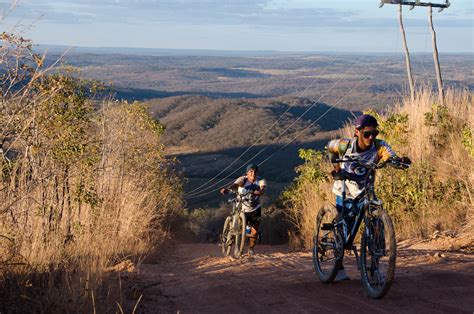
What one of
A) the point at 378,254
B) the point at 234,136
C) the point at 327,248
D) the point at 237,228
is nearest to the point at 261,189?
the point at 237,228

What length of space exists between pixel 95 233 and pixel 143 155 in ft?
28.1

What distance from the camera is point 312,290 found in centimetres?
679

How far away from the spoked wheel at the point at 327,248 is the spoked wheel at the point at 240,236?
3.88m

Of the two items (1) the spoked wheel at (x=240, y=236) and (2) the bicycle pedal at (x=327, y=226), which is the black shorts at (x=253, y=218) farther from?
(2) the bicycle pedal at (x=327, y=226)

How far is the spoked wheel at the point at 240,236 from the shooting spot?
1157 centimetres

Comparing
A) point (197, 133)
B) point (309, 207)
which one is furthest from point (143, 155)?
point (197, 133)

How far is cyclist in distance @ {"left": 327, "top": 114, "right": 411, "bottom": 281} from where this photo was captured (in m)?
6.76

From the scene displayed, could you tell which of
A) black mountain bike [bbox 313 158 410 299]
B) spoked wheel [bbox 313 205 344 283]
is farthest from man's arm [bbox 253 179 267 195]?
black mountain bike [bbox 313 158 410 299]

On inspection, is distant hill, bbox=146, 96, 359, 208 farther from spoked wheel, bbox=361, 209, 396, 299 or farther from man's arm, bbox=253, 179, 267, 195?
spoked wheel, bbox=361, 209, 396, 299

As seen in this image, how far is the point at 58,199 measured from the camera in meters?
9.48

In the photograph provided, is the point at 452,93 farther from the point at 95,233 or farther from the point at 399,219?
the point at 95,233

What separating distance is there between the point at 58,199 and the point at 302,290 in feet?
13.6

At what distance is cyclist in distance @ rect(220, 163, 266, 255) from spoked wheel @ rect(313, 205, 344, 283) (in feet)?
12.4

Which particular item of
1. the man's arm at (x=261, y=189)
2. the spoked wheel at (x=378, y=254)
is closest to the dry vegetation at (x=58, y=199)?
the man's arm at (x=261, y=189)
